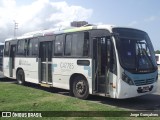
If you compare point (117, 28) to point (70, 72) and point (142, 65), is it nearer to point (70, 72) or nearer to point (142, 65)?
point (142, 65)

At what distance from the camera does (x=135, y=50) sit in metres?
11.7

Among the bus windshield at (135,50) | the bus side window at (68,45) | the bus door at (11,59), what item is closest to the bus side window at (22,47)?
the bus door at (11,59)

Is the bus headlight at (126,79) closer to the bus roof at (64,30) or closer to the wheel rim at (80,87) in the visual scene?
the bus roof at (64,30)

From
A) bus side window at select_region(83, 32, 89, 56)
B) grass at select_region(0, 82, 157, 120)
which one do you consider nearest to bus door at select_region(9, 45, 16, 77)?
grass at select_region(0, 82, 157, 120)

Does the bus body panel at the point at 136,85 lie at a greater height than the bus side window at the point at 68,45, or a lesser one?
lesser

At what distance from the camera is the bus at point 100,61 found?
440 inches

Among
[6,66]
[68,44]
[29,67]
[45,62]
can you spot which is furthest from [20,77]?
[68,44]

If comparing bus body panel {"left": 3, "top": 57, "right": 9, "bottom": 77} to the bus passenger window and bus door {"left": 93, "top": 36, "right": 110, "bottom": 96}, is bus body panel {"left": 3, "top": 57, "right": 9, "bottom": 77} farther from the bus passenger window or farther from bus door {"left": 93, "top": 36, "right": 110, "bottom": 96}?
bus door {"left": 93, "top": 36, "right": 110, "bottom": 96}

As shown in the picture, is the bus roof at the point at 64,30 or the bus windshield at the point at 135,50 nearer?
the bus windshield at the point at 135,50

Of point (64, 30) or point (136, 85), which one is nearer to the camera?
point (136, 85)

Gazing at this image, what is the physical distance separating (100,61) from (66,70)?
90.0 inches

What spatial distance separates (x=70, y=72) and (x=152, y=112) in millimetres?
4472

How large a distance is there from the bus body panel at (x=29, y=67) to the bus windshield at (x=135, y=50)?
19.5ft

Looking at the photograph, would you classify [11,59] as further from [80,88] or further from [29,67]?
[80,88]
